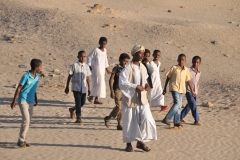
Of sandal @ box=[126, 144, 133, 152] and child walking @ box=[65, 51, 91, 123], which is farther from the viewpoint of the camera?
child walking @ box=[65, 51, 91, 123]

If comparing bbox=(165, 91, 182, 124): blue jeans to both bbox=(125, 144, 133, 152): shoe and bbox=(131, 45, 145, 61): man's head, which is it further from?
bbox=(131, 45, 145, 61): man's head

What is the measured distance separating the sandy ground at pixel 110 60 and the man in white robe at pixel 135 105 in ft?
1.11

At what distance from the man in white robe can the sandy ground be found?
340 millimetres

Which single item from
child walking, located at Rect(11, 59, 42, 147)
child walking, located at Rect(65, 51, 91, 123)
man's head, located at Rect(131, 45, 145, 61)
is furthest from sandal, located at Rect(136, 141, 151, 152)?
child walking, located at Rect(65, 51, 91, 123)

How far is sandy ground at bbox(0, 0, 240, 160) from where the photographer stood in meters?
9.98

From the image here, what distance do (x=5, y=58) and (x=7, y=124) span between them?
27.2 ft

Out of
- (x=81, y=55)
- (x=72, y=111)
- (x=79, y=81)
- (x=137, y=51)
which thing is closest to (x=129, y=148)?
(x=137, y=51)

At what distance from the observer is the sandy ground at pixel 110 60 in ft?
32.8

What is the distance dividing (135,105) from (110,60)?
416 inches

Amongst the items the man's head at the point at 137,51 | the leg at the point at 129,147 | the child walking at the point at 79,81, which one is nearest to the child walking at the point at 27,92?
the man's head at the point at 137,51

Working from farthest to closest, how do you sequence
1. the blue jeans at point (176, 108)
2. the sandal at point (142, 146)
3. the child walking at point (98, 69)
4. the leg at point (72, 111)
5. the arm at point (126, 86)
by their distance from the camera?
the child walking at point (98, 69), the leg at point (72, 111), the blue jeans at point (176, 108), the sandal at point (142, 146), the arm at point (126, 86)

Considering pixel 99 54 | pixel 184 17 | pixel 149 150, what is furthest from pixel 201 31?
pixel 149 150

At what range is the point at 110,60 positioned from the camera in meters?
19.8

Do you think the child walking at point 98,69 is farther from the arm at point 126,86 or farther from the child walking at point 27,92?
the arm at point 126,86
